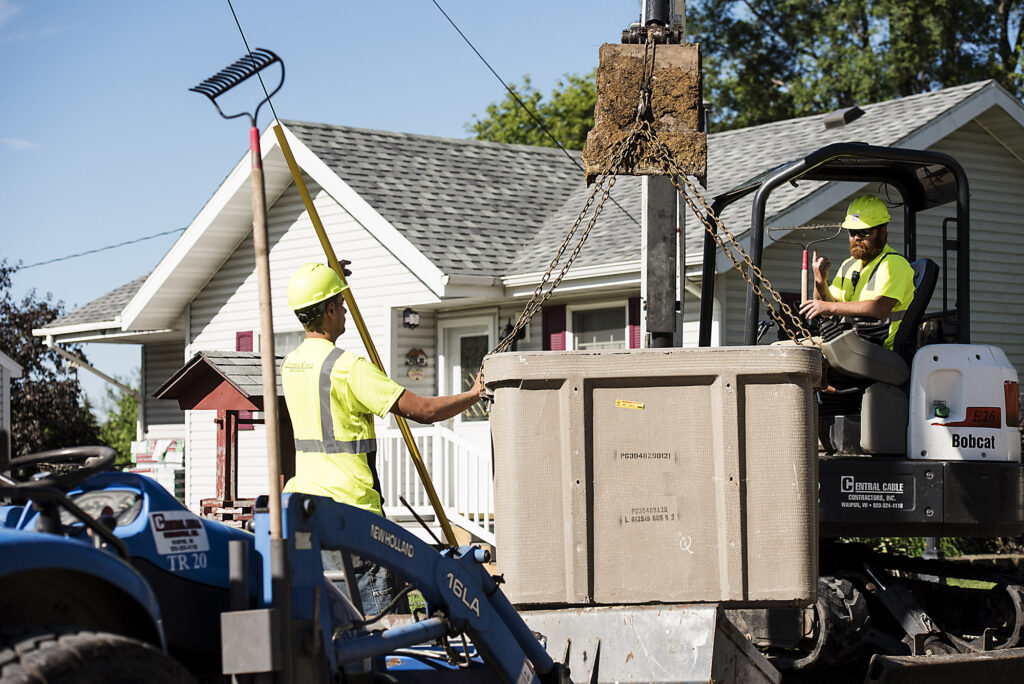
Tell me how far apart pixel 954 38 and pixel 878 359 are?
2286 cm

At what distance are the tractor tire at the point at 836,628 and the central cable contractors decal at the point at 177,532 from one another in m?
4.88

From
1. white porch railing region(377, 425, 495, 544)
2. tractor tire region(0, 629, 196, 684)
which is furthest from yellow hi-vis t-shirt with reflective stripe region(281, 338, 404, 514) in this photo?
white porch railing region(377, 425, 495, 544)

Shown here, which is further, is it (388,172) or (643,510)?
(388,172)

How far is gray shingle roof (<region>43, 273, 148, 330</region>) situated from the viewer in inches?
856

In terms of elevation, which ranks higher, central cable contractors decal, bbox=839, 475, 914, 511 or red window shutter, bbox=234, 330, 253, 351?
red window shutter, bbox=234, 330, 253, 351

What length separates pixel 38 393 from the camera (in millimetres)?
23609

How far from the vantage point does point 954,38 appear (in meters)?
27.4

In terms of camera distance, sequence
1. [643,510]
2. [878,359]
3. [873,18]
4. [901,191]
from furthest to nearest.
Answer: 1. [873,18]
2. [901,191]
3. [878,359]
4. [643,510]

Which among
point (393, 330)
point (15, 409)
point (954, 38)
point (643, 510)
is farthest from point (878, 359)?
point (954, 38)

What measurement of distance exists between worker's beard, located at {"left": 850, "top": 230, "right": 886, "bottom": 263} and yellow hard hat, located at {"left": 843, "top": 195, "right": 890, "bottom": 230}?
0.25 ft

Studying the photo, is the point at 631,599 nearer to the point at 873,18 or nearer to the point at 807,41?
the point at 873,18

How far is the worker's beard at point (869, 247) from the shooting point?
7.33 metres

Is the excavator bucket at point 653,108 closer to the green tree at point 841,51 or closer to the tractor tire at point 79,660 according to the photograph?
the tractor tire at point 79,660

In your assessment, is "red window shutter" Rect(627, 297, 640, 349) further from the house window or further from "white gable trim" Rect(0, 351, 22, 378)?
"white gable trim" Rect(0, 351, 22, 378)
